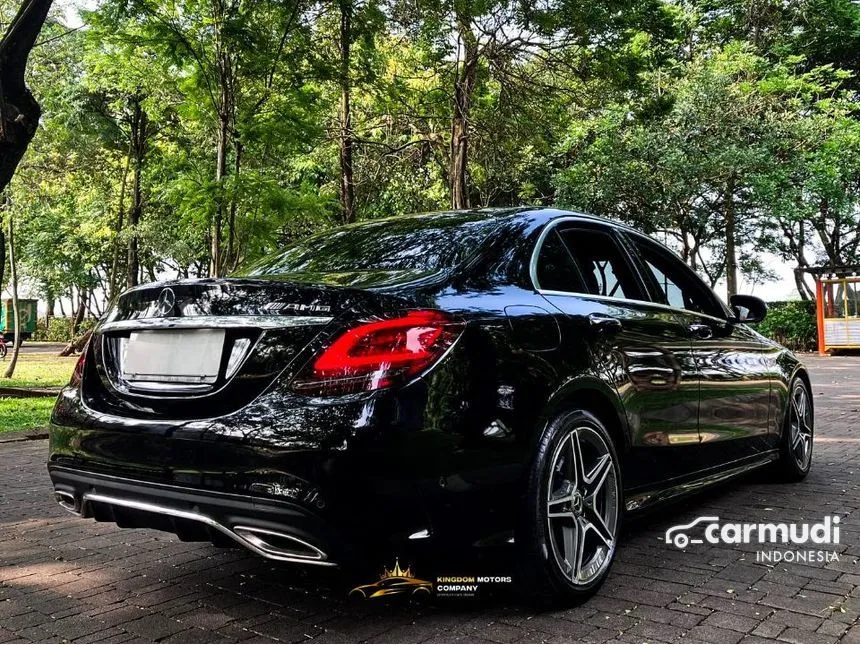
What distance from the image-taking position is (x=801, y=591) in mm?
3229

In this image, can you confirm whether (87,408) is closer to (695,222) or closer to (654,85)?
(654,85)

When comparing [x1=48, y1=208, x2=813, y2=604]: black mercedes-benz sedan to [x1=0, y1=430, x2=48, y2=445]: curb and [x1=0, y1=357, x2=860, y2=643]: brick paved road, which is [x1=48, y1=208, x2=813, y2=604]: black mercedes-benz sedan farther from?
[x1=0, y1=430, x2=48, y2=445]: curb

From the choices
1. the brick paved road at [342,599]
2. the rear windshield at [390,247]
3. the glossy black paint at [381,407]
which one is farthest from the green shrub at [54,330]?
the glossy black paint at [381,407]

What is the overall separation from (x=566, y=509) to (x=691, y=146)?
2127 cm

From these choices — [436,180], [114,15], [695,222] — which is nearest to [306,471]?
[114,15]

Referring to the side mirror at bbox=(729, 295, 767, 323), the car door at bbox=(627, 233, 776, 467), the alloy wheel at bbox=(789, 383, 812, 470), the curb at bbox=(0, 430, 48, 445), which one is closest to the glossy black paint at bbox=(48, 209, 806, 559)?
the car door at bbox=(627, 233, 776, 467)

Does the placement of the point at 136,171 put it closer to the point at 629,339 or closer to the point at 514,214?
the point at 514,214

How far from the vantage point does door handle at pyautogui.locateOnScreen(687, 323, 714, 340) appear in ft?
13.9

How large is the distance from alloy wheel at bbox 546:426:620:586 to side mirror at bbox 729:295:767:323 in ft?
6.76

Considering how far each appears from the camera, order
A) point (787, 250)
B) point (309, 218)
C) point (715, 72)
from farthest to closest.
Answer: point (787, 250) → point (715, 72) → point (309, 218)

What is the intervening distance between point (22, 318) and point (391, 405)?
46200mm

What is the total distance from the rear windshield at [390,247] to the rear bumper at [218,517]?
1071 mm

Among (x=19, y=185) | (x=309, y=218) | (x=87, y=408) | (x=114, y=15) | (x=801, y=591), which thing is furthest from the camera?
(x=19, y=185)

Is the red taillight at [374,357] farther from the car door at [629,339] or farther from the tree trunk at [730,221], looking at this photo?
the tree trunk at [730,221]
